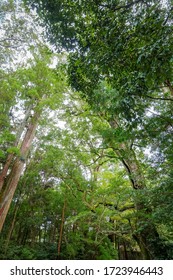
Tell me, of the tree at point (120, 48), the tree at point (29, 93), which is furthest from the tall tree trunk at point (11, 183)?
the tree at point (120, 48)

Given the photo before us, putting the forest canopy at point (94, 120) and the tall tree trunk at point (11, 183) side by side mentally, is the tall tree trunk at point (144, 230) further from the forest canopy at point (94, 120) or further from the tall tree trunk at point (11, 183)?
the tall tree trunk at point (11, 183)

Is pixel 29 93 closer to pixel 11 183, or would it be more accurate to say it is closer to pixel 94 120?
pixel 94 120

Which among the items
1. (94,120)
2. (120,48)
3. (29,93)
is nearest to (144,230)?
(94,120)

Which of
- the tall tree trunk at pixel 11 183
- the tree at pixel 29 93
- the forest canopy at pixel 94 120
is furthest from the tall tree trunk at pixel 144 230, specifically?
the tall tree trunk at pixel 11 183

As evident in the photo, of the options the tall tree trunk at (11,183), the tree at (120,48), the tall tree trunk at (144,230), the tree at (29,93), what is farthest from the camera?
the tall tree trunk at (11,183)

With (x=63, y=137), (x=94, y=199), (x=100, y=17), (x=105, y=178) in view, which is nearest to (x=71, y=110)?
(x=63, y=137)

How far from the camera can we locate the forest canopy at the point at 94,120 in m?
2.76

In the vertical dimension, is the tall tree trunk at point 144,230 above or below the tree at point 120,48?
below

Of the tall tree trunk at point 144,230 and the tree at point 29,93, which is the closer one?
the tall tree trunk at point 144,230

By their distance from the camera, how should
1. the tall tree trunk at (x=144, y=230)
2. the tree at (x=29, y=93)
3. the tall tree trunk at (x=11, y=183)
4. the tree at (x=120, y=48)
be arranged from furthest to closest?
the tall tree trunk at (x=11, y=183), the tree at (x=29, y=93), the tall tree trunk at (x=144, y=230), the tree at (x=120, y=48)

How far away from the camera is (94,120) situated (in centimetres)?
631

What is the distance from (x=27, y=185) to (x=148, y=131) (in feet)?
20.9

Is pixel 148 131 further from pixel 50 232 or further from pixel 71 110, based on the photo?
pixel 50 232

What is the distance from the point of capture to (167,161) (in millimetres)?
3496
